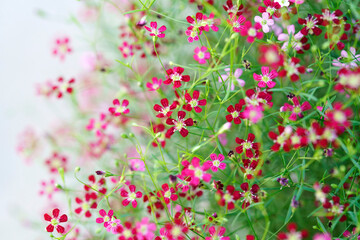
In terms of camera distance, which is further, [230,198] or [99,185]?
[99,185]

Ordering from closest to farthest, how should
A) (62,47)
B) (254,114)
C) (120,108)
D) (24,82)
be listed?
1. (254,114)
2. (120,108)
3. (62,47)
4. (24,82)

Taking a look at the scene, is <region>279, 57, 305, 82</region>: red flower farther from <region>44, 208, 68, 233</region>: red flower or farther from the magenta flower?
<region>44, 208, 68, 233</region>: red flower

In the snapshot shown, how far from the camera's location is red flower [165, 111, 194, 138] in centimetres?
48

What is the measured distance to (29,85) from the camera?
1.18 m

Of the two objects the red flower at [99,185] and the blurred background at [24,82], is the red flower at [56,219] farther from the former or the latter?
the blurred background at [24,82]

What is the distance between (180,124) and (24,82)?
88cm

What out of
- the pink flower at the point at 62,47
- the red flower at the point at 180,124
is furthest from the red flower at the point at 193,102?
the pink flower at the point at 62,47

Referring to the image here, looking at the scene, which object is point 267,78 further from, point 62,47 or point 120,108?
point 62,47

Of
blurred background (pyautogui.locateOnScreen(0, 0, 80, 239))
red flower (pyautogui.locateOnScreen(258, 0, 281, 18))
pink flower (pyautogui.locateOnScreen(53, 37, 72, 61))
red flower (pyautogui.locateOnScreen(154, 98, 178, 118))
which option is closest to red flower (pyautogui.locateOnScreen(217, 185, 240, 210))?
red flower (pyautogui.locateOnScreen(154, 98, 178, 118))

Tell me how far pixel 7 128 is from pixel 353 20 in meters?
1.05

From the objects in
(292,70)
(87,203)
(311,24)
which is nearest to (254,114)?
(292,70)

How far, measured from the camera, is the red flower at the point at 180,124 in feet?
1.57

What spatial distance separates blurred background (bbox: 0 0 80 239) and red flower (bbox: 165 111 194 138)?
2.31 feet

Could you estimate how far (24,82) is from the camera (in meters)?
1.18
